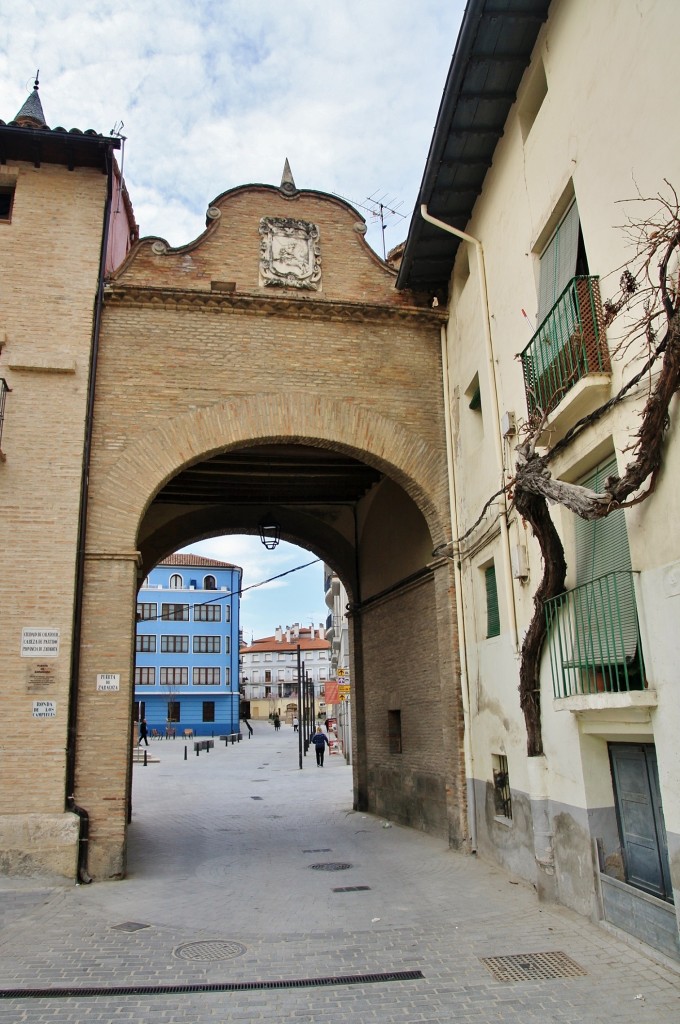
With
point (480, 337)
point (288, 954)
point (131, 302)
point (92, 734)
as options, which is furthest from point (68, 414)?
point (288, 954)

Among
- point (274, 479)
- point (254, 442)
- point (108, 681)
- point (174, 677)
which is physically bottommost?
point (108, 681)

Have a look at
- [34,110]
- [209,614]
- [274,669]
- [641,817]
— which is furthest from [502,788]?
[274,669]

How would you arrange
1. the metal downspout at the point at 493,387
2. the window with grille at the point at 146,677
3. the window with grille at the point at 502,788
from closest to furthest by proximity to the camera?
the metal downspout at the point at 493,387 < the window with grille at the point at 502,788 < the window with grille at the point at 146,677

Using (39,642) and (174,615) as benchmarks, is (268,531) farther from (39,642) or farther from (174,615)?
(174,615)

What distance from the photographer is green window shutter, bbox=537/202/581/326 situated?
7.36 meters

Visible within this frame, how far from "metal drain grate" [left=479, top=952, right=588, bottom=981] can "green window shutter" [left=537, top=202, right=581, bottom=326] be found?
18.5 feet

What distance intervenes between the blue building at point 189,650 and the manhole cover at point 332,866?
4784 centimetres

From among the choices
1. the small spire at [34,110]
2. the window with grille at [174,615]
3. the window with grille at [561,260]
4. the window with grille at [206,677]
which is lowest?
the window with grille at [206,677]

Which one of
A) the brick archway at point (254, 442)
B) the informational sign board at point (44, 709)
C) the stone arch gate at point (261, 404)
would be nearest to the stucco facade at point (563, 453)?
the brick archway at point (254, 442)

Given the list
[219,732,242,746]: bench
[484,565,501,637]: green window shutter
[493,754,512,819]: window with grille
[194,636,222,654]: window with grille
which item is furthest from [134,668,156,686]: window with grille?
→ [493,754,512,819]: window with grille

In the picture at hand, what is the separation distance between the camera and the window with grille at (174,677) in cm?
5744

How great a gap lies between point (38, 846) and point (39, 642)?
2203 millimetres

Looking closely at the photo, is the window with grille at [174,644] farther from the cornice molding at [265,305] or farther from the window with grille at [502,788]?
the window with grille at [502,788]

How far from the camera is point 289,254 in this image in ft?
36.8
